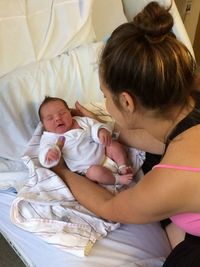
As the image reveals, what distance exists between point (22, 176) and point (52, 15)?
0.63 meters

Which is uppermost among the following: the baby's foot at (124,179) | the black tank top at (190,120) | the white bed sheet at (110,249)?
the black tank top at (190,120)

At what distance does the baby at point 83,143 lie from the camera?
1.20 m

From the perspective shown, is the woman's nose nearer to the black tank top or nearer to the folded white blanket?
the folded white blanket

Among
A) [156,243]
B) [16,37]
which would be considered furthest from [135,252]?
[16,37]

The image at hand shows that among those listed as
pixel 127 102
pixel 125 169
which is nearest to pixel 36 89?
pixel 125 169

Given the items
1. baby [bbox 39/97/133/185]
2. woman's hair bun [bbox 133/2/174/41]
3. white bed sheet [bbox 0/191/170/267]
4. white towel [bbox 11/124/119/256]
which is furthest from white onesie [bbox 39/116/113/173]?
woman's hair bun [bbox 133/2/174/41]

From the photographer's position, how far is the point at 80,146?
1231 mm

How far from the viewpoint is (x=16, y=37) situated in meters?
1.36

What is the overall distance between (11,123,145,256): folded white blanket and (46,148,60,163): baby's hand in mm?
38

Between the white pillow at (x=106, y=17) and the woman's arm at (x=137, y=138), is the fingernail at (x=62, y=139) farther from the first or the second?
the white pillow at (x=106, y=17)

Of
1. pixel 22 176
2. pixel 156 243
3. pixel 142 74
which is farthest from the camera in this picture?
pixel 22 176

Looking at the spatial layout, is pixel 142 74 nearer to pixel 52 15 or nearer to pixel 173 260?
pixel 173 260

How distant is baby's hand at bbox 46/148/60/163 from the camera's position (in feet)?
3.64

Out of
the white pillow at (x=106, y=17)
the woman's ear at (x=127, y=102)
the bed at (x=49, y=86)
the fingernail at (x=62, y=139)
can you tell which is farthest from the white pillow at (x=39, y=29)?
the woman's ear at (x=127, y=102)
